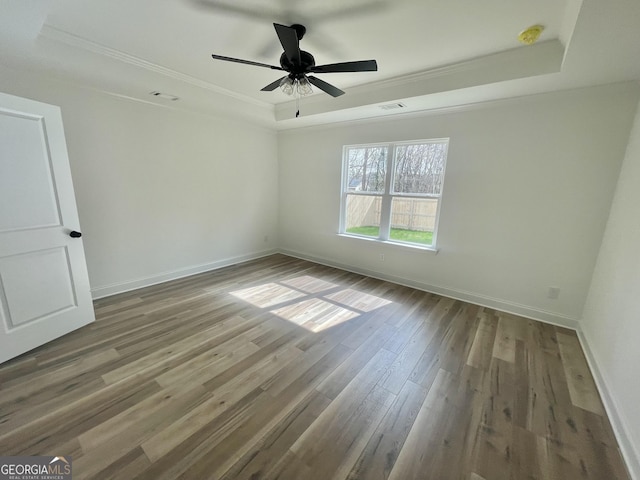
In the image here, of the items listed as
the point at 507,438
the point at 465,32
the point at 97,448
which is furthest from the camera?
the point at 465,32

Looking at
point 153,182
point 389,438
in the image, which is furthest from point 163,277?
point 389,438

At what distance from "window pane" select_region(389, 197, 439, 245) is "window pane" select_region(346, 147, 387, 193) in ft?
1.46

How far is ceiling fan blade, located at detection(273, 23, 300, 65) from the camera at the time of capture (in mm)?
1636

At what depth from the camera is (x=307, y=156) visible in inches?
186

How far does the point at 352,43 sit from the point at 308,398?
2987mm

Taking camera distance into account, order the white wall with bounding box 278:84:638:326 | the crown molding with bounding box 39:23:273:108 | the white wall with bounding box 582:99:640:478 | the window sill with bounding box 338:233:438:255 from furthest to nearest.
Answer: the window sill with bounding box 338:233:438:255 → the white wall with bounding box 278:84:638:326 → the crown molding with bounding box 39:23:273:108 → the white wall with bounding box 582:99:640:478

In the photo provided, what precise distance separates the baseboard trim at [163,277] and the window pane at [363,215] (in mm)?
2026

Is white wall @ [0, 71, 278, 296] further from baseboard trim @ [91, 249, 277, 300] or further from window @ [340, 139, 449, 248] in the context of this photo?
window @ [340, 139, 449, 248]

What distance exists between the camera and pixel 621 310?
6.11ft

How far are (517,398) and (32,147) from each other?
4.35 m

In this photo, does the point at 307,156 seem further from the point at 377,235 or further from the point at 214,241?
the point at 214,241

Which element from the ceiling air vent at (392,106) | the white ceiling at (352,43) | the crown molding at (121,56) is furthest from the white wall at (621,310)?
the crown molding at (121,56)

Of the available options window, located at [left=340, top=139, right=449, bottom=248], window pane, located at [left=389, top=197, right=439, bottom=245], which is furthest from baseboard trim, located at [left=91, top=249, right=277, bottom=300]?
window pane, located at [left=389, top=197, right=439, bottom=245]

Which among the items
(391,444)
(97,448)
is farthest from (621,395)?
(97,448)
